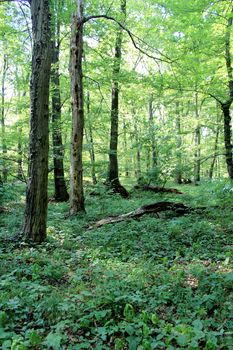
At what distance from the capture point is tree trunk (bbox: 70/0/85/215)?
729cm

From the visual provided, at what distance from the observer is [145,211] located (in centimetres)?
709

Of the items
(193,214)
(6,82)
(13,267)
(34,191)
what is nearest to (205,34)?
(193,214)

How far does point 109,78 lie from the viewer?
10.8m

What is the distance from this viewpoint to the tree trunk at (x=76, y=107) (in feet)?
23.9

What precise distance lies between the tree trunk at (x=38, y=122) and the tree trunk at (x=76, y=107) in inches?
86.4

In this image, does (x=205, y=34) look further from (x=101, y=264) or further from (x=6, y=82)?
(x=6, y=82)

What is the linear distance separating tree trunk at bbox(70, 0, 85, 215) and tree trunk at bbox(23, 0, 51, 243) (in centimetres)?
219

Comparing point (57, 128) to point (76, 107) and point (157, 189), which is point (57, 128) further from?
point (157, 189)

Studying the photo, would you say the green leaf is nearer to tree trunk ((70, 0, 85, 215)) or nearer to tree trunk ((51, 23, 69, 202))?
tree trunk ((70, 0, 85, 215))

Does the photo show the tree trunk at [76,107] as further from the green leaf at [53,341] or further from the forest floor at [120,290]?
the green leaf at [53,341]

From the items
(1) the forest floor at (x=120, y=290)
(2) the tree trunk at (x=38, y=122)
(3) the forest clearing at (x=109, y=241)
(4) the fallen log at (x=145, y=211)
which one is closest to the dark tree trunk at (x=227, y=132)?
(3) the forest clearing at (x=109, y=241)

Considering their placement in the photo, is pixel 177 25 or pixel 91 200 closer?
pixel 177 25

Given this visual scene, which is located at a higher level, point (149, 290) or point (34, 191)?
point (34, 191)

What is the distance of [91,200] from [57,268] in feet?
21.1
